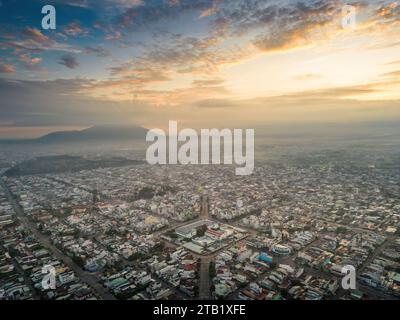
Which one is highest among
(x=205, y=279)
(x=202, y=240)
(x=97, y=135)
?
(x=97, y=135)

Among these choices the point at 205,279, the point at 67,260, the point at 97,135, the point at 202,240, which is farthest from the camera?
the point at 97,135

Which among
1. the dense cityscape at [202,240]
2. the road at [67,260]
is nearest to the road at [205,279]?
the dense cityscape at [202,240]

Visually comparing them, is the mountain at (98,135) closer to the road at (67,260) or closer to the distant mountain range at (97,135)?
the distant mountain range at (97,135)

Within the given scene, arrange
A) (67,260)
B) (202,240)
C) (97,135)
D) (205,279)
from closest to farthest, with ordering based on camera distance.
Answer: (205,279) < (67,260) < (202,240) < (97,135)

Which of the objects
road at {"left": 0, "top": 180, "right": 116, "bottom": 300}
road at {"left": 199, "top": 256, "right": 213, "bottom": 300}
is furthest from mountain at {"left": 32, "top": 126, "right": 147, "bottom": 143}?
road at {"left": 199, "top": 256, "right": 213, "bottom": 300}

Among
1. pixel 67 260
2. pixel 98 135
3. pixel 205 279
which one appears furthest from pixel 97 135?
pixel 205 279

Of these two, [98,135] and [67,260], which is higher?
[98,135]

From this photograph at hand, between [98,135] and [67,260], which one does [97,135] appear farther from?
[67,260]

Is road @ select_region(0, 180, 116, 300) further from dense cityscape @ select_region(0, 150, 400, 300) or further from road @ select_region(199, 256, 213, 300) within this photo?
road @ select_region(199, 256, 213, 300)
